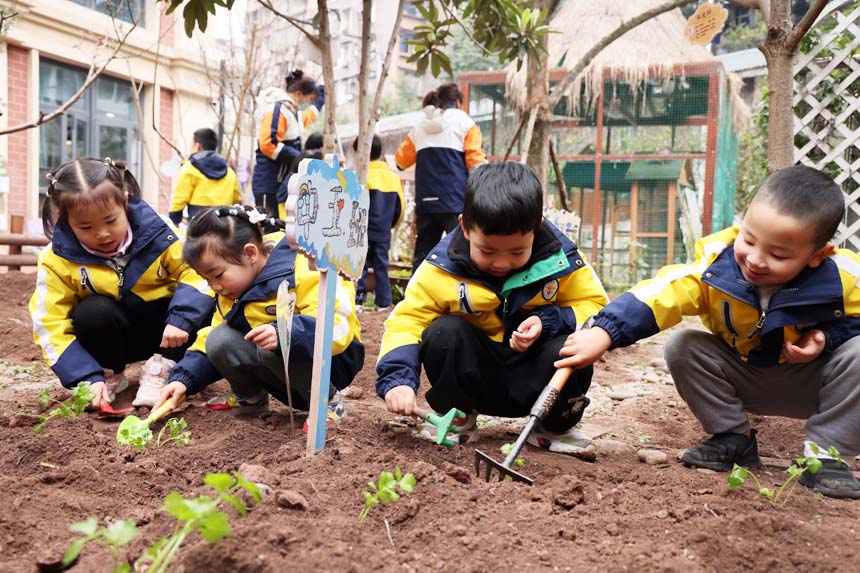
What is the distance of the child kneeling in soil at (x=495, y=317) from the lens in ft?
7.49

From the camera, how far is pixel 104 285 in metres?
3.03

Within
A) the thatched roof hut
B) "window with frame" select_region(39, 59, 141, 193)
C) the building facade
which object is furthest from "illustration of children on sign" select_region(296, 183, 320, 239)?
"window with frame" select_region(39, 59, 141, 193)

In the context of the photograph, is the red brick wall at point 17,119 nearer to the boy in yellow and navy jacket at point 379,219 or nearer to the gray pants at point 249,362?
the boy in yellow and navy jacket at point 379,219

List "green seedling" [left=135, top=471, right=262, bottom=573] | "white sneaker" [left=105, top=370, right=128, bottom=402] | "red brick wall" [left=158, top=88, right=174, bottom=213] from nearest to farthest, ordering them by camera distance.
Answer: "green seedling" [left=135, top=471, right=262, bottom=573] < "white sneaker" [left=105, top=370, right=128, bottom=402] < "red brick wall" [left=158, top=88, right=174, bottom=213]

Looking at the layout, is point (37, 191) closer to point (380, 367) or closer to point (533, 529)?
point (380, 367)

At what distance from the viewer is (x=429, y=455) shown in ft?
7.57

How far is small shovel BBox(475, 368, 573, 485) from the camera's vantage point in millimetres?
1948

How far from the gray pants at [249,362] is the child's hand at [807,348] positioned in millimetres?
1427

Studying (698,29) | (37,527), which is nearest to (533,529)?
(37,527)

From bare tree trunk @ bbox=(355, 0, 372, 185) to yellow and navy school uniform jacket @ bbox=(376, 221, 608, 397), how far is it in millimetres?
1041

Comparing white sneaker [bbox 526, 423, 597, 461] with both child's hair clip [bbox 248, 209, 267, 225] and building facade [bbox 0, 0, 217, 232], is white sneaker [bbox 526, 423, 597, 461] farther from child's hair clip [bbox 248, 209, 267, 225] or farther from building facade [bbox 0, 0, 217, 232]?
building facade [bbox 0, 0, 217, 232]

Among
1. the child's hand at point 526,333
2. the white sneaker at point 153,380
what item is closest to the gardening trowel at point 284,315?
the child's hand at point 526,333

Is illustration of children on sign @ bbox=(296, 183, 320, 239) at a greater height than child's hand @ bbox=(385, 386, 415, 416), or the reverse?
illustration of children on sign @ bbox=(296, 183, 320, 239)

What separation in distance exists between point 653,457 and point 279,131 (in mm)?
4256
